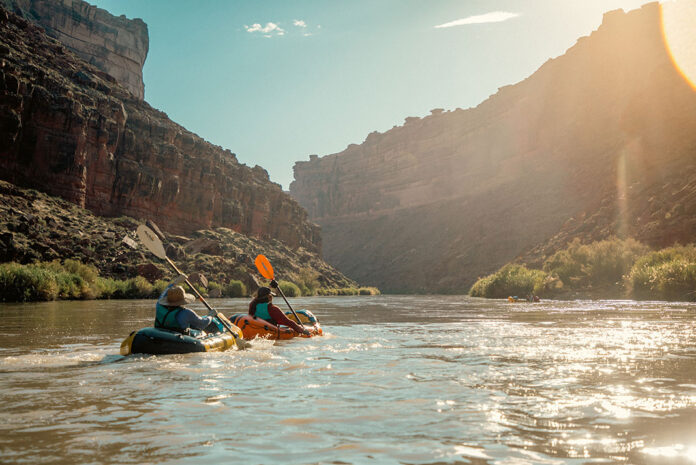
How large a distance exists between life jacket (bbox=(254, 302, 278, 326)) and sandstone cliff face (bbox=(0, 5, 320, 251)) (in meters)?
35.6

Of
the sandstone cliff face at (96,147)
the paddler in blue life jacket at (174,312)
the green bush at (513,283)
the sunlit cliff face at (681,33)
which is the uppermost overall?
the sunlit cliff face at (681,33)

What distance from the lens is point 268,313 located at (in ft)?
42.3

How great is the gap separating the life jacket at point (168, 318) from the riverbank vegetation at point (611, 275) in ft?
83.5

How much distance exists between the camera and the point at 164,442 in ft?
13.5

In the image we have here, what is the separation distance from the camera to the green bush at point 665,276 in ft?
84.7

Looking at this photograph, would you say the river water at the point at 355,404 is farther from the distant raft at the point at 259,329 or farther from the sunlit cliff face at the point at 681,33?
the sunlit cliff face at the point at 681,33

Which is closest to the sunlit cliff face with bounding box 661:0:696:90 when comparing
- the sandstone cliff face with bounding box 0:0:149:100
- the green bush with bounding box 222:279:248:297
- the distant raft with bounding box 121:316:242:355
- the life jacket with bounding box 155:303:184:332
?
Answer: the green bush with bounding box 222:279:248:297

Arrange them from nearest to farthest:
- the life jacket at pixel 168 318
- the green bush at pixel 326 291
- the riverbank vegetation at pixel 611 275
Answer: the life jacket at pixel 168 318 < the riverbank vegetation at pixel 611 275 < the green bush at pixel 326 291

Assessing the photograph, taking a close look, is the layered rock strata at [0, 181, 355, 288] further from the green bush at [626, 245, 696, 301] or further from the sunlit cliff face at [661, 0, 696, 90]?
the sunlit cliff face at [661, 0, 696, 90]

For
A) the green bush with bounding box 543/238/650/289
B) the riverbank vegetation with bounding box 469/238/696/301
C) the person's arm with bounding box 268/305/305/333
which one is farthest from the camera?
the green bush with bounding box 543/238/650/289

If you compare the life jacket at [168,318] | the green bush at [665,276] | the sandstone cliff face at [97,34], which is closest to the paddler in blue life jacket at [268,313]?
the life jacket at [168,318]

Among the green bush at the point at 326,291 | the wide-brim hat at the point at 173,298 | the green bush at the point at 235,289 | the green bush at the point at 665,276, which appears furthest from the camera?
the green bush at the point at 326,291

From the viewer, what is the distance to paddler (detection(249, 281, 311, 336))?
12.8m

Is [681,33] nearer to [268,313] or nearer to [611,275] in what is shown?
[611,275]
